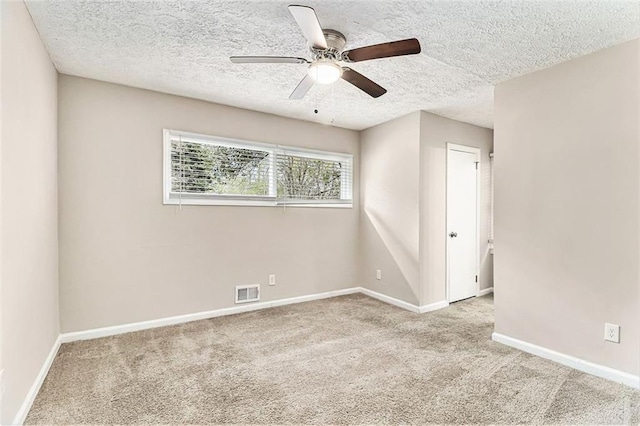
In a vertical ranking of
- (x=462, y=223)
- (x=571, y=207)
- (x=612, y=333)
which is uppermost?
(x=571, y=207)

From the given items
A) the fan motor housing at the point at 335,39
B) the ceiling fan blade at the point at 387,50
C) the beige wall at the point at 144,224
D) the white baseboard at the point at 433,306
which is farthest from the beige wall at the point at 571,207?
the beige wall at the point at 144,224

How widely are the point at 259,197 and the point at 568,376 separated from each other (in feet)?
10.6

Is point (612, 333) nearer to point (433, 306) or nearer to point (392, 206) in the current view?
point (433, 306)

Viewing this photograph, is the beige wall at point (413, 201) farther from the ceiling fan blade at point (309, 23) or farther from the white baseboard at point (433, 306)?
the ceiling fan blade at point (309, 23)

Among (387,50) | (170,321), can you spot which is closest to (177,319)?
(170,321)

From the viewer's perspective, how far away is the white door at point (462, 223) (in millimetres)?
4148

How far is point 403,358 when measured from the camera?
258cm

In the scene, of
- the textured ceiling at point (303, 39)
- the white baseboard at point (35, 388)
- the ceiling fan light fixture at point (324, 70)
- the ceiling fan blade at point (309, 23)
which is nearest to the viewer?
the ceiling fan blade at point (309, 23)

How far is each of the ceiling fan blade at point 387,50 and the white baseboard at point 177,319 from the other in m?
2.91

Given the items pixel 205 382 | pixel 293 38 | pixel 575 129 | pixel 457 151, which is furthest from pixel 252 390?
pixel 457 151

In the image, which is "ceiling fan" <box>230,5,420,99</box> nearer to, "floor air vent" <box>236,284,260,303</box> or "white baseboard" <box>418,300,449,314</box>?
"floor air vent" <box>236,284,260,303</box>

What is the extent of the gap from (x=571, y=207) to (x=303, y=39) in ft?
7.69

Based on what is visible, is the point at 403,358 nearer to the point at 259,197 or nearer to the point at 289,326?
the point at 289,326

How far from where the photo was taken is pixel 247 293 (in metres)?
3.79
